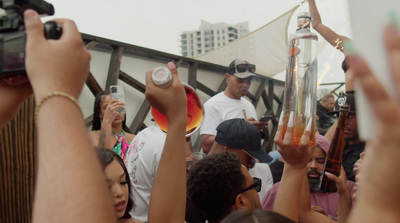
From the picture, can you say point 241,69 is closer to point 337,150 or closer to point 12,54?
point 337,150

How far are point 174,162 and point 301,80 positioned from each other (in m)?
0.55

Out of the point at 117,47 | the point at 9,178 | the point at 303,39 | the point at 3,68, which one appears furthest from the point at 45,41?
the point at 117,47

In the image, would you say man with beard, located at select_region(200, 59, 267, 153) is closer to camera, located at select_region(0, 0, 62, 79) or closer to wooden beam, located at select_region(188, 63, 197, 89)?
wooden beam, located at select_region(188, 63, 197, 89)

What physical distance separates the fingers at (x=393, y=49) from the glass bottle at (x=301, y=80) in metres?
0.78

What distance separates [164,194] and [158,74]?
0.34 meters

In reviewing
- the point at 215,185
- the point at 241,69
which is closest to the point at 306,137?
the point at 215,185

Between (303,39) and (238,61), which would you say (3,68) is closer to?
(303,39)

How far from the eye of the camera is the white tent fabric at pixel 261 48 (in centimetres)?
680

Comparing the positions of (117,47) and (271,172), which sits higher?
(117,47)

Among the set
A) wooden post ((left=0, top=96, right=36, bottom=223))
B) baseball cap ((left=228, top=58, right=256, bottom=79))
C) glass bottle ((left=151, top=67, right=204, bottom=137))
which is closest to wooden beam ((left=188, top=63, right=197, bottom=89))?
baseball cap ((left=228, top=58, right=256, bottom=79))

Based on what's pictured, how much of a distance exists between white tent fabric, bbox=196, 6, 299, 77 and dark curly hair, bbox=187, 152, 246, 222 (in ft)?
16.5

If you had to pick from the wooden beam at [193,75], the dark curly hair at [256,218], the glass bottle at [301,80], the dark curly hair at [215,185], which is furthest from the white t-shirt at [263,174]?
the wooden beam at [193,75]

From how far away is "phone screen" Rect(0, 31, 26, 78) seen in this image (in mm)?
753

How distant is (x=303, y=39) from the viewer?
145 cm
